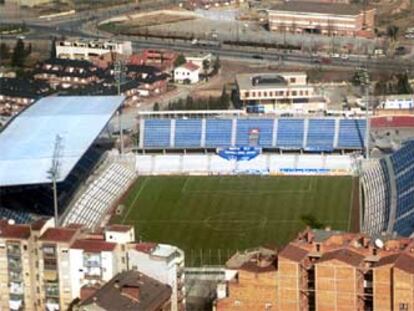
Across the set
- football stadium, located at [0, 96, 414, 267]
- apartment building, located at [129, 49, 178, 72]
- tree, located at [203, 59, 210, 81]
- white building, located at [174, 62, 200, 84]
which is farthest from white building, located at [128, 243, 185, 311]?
apartment building, located at [129, 49, 178, 72]

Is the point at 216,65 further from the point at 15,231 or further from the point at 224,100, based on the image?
the point at 15,231

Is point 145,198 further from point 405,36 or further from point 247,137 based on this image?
point 405,36

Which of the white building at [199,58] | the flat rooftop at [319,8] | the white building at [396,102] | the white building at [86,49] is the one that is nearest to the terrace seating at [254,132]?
the white building at [396,102]

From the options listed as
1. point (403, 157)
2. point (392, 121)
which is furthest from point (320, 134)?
point (392, 121)

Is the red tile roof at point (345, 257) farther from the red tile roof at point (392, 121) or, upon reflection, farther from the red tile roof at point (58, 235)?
the red tile roof at point (392, 121)

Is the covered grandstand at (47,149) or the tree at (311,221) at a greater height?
the covered grandstand at (47,149)

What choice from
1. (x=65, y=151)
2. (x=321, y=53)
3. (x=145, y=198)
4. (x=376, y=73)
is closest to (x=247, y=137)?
(x=145, y=198)

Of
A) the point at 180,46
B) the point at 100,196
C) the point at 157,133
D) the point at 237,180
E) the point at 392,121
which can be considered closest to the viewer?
the point at 100,196

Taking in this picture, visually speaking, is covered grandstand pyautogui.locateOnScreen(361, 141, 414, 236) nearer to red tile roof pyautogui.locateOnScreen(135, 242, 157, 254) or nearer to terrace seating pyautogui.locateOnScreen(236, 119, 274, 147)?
terrace seating pyautogui.locateOnScreen(236, 119, 274, 147)
